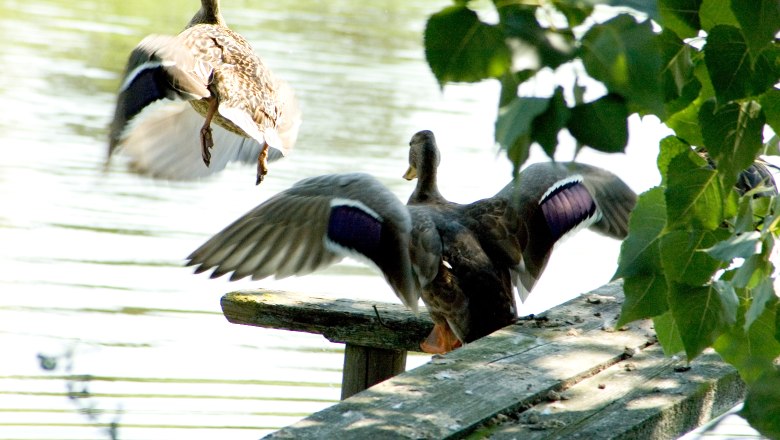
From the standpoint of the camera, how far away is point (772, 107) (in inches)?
65.5

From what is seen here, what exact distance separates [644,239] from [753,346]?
0.76 feet

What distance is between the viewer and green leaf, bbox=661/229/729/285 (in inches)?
73.4

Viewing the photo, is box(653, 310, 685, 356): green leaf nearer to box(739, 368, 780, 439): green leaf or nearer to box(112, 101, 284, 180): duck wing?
box(739, 368, 780, 439): green leaf

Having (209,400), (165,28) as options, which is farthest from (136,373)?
(165,28)

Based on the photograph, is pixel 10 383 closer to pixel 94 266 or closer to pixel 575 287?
pixel 94 266

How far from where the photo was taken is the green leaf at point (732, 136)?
5.46 ft

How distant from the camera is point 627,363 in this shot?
10.1 feet

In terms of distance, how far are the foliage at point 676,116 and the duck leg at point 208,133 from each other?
10.9 feet

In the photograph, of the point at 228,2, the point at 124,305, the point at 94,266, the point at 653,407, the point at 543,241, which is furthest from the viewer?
the point at 228,2

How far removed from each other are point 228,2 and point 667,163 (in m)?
16.3

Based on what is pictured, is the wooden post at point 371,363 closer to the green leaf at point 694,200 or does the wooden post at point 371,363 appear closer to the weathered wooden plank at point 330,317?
the weathered wooden plank at point 330,317

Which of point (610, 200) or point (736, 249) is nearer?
point (736, 249)

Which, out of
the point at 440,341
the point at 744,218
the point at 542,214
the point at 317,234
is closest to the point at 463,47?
the point at 744,218

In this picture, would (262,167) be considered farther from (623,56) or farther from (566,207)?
(623,56)
